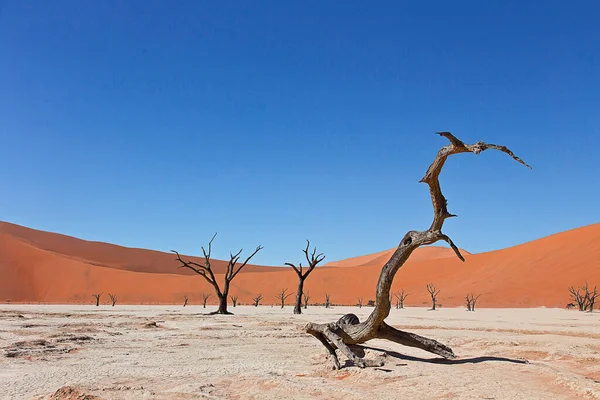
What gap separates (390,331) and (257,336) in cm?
688

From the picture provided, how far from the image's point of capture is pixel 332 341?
29.6 ft

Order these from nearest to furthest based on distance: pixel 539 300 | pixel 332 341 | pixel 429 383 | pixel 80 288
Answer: pixel 429 383 → pixel 332 341 → pixel 539 300 → pixel 80 288

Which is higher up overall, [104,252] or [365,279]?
[104,252]

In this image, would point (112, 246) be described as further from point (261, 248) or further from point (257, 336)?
point (257, 336)

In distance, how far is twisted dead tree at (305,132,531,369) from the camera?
7.95 metres

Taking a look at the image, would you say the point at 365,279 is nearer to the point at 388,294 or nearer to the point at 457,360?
the point at 457,360

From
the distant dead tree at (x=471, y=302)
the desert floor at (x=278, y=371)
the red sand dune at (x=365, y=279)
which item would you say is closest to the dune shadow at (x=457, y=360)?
the desert floor at (x=278, y=371)

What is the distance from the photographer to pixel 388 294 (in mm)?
9031

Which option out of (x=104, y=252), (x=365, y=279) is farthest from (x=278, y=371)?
(x=104, y=252)

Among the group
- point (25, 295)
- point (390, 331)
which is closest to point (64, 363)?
point (390, 331)

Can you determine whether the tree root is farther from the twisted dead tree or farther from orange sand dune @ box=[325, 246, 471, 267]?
orange sand dune @ box=[325, 246, 471, 267]

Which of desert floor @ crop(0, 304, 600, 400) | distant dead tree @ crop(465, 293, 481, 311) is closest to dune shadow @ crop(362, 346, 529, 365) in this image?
desert floor @ crop(0, 304, 600, 400)

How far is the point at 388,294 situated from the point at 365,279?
80.7m

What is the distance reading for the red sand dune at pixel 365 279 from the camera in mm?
58850
